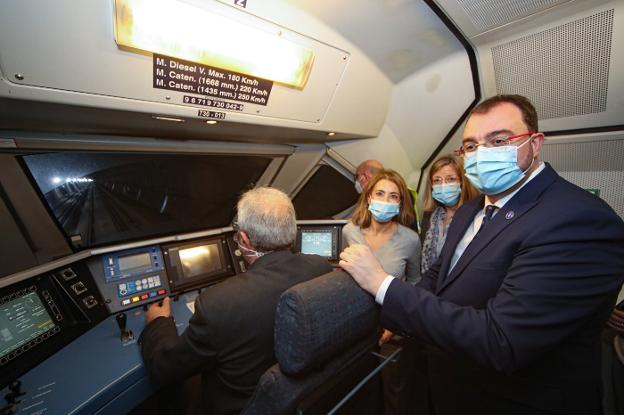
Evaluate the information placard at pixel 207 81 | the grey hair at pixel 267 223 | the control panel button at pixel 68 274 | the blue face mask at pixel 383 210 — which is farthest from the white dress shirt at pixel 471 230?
the control panel button at pixel 68 274

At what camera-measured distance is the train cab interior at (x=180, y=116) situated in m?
1.15

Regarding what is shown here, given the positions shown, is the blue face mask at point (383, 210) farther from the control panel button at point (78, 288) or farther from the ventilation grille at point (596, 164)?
A: the control panel button at point (78, 288)

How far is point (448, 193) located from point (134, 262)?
227 cm

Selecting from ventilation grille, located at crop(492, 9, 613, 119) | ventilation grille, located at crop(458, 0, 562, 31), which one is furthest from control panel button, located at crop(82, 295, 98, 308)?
ventilation grille, located at crop(492, 9, 613, 119)

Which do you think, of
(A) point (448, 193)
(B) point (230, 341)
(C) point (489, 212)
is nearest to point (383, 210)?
(A) point (448, 193)

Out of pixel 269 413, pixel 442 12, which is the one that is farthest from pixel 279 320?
pixel 442 12

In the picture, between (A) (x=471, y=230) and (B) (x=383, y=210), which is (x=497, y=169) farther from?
(B) (x=383, y=210)

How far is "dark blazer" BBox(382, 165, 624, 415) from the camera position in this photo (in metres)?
0.86

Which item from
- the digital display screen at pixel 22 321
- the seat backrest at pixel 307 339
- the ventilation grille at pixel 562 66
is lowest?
the digital display screen at pixel 22 321

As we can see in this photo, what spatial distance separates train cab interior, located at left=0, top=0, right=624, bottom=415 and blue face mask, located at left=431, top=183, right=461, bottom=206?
64cm

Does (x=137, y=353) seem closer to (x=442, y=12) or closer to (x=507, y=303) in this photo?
(x=507, y=303)

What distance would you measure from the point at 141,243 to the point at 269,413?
5.06 ft

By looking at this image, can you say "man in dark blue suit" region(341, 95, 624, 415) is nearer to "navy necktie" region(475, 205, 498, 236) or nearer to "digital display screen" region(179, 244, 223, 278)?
"navy necktie" region(475, 205, 498, 236)

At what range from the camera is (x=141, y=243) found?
2.00 meters
